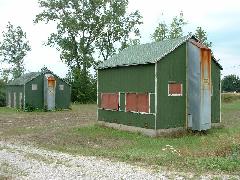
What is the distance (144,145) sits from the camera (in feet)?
69.9

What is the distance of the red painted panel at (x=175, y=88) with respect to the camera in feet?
83.4

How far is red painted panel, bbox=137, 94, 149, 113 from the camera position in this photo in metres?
25.3

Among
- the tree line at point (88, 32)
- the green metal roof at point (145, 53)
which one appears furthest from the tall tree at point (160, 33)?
the green metal roof at point (145, 53)

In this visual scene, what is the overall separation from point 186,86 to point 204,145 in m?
6.27

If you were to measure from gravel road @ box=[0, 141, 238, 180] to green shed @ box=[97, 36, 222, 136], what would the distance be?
348 inches

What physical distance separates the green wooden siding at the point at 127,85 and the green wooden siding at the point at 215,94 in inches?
226

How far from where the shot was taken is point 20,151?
18.7m

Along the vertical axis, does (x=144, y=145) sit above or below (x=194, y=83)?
below

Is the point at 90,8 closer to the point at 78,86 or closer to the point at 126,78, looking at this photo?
the point at 78,86

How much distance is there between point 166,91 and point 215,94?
17.8 feet

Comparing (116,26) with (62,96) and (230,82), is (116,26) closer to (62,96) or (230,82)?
(62,96)

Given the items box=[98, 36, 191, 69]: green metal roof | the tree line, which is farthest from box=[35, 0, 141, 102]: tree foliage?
box=[98, 36, 191, 69]: green metal roof

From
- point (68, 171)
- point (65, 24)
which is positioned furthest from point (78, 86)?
point (68, 171)

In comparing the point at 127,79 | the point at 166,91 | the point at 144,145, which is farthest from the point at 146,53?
the point at 144,145
